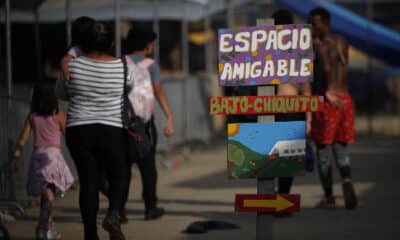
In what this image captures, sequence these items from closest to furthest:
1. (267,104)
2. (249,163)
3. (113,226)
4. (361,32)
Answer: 1. (267,104)
2. (249,163)
3. (113,226)
4. (361,32)

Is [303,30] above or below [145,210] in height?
above

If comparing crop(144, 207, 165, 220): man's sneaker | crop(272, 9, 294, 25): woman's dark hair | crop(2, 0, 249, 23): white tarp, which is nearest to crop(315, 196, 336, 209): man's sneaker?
→ crop(144, 207, 165, 220): man's sneaker

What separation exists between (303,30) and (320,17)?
9.68 feet

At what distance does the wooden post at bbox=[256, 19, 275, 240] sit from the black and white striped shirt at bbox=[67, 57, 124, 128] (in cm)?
96

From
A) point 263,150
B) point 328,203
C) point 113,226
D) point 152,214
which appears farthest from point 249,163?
point 328,203

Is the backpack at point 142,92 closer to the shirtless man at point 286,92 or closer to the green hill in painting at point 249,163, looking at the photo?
the shirtless man at point 286,92

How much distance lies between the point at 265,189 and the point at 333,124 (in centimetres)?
299

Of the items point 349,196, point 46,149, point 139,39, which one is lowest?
point 349,196

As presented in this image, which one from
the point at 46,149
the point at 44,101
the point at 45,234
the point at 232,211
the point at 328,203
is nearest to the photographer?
the point at 45,234

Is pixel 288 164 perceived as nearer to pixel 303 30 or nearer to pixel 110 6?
pixel 303 30

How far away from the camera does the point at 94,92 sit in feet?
26.6

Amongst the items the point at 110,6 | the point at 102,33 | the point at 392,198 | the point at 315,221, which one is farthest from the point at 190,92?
the point at 102,33

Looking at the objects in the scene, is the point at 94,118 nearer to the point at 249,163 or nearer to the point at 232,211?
the point at 249,163

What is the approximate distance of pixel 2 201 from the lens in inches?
436
